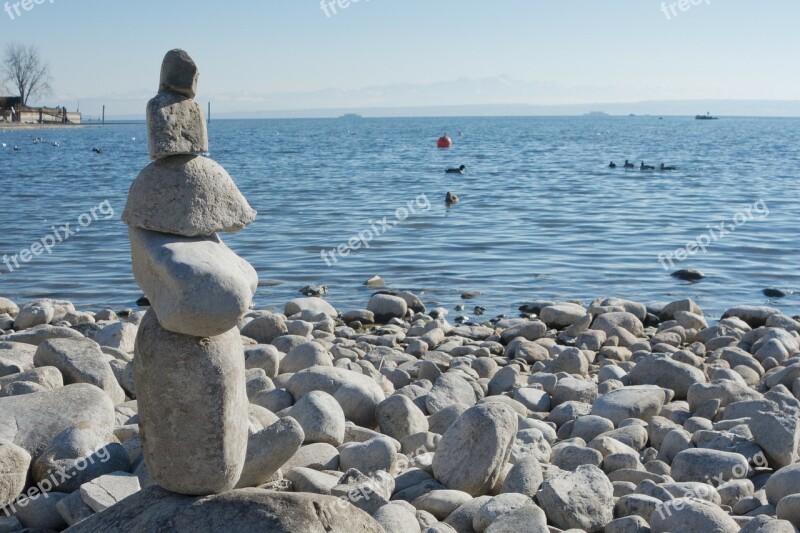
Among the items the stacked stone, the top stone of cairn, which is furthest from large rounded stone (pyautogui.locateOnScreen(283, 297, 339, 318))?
the top stone of cairn

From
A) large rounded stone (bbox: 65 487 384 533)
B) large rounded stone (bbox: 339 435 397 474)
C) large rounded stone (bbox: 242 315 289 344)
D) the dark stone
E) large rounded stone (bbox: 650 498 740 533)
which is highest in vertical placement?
large rounded stone (bbox: 65 487 384 533)

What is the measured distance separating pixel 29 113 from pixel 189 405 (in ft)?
351

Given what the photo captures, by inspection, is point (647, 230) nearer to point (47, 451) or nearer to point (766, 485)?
point (766, 485)

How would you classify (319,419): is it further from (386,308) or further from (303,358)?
(386,308)

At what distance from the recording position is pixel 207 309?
12.3 ft

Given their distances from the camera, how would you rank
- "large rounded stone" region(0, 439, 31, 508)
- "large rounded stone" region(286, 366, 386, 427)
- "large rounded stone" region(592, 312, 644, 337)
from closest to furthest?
"large rounded stone" region(0, 439, 31, 508)
"large rounded stone" region(286, 366, 386, 427)
"large rounded stone" region(592, 312, 644, 337)

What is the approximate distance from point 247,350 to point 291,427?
3.38 metres

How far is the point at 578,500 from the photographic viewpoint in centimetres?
539

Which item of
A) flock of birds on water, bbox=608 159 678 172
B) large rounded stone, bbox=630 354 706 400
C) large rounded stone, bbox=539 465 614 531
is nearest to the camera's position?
large rounded stone, bbox=539 465 614 531

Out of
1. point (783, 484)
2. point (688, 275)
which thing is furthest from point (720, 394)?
point (688, 275)

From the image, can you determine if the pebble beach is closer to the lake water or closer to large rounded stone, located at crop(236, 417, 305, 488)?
large rounded stone, located at crop(236, 417, 305, 488)

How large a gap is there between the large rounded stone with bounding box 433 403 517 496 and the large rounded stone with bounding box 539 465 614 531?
43 cm

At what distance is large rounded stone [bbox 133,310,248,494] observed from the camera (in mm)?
4055

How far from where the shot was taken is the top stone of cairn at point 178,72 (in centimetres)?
412
